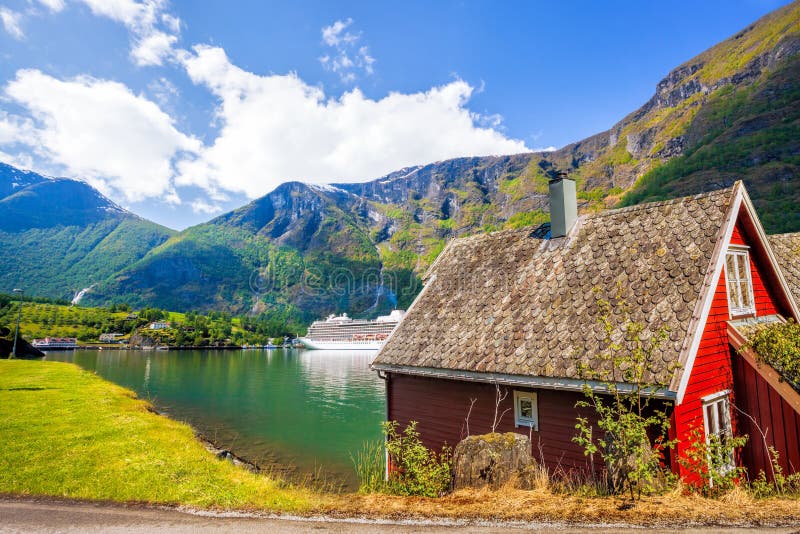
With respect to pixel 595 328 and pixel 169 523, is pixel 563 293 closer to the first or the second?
pixel 595 328

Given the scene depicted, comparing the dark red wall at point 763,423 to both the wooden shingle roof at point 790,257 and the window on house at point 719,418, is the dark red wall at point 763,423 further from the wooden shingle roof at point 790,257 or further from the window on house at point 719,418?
the wooden shingle roof at point 790,257

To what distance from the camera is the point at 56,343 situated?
128 metres

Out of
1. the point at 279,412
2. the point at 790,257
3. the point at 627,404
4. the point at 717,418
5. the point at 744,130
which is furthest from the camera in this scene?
the point at 744,130

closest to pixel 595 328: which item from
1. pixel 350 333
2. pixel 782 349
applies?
pixel 782 349

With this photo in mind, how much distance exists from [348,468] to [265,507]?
15149mm

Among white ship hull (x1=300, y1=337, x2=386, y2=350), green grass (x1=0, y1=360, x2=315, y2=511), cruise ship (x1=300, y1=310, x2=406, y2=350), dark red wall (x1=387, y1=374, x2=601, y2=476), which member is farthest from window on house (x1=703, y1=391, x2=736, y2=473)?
cruise ship (x1=300, y1=310, x2=406, y2=350)

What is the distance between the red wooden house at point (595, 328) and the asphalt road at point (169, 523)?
3.78 meters

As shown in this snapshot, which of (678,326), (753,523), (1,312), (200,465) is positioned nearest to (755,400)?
(678,326)

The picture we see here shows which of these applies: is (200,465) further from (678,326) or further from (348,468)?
(678,326)

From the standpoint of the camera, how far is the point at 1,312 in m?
127

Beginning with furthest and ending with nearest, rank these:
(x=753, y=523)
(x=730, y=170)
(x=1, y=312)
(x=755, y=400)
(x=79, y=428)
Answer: (x=1, y=312), (x=730, y=170), (x=79, y=428), (x=755, y=400), (x=753, y=523)

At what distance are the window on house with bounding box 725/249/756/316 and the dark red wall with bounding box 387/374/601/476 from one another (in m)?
4.82

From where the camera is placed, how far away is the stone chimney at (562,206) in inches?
479

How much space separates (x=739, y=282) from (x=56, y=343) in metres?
166
